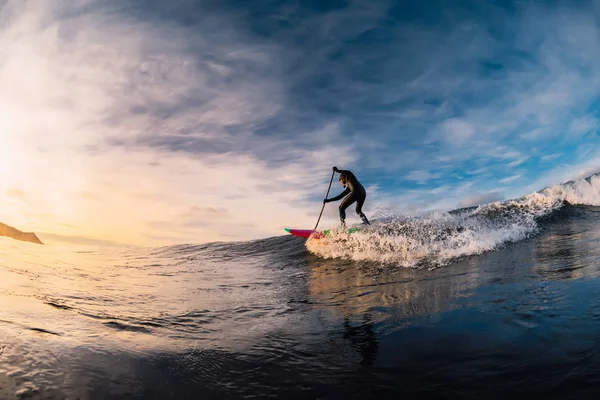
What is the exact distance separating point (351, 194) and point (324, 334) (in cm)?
984

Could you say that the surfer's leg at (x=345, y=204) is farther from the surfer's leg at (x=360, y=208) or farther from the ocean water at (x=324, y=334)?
the ocean water at (x=324, y=334)

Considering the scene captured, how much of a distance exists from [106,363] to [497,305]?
4319 millimetres

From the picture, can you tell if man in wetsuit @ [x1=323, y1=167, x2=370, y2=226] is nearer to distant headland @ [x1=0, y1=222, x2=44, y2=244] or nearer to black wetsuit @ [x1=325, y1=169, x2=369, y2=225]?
black wetsuit @ [x1=325, y1=169, x2=369, y2=225]

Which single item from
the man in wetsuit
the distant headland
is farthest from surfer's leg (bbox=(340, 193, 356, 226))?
the distant headland

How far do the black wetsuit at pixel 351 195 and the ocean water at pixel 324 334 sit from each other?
554cm

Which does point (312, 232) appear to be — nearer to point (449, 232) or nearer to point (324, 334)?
point (449, 232)

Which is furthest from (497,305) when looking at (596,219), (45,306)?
(596,219)

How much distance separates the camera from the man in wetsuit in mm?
13148

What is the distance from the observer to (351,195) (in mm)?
13180

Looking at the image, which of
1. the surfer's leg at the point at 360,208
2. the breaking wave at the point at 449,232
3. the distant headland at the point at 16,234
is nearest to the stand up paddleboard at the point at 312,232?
the breaking wave at the point at 449,232

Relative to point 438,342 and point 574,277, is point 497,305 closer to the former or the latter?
point 438,342

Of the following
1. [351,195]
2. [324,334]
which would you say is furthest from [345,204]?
[324,334]

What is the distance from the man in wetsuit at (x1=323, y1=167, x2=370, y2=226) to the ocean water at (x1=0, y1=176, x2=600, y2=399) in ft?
18.2

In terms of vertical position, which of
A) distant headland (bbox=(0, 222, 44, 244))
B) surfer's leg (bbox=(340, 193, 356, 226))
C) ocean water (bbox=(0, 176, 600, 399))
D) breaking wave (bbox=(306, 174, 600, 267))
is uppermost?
distant headland (bbox=(0, 222, 44, 244))
